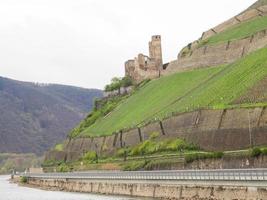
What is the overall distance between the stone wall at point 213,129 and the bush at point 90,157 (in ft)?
20.3

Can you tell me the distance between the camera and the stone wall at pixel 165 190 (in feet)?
192

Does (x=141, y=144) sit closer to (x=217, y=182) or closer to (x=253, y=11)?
(x=217, y=182)

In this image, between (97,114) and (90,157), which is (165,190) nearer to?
(90,157)

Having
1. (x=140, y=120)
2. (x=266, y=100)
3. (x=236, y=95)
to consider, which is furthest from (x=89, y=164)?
(x=266, y=100)

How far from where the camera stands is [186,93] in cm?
14075

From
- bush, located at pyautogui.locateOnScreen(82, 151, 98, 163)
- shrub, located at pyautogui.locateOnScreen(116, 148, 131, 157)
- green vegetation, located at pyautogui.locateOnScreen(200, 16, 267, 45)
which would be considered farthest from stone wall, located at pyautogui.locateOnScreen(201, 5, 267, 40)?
shrub, located at pyautogui.locateOnScreen(116, 148, 131, 157)

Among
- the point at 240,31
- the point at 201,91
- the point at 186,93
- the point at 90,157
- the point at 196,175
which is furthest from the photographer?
the point at 240,31

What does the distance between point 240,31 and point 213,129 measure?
73218 millimetres

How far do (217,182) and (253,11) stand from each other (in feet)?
397

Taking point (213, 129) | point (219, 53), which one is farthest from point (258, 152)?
point (219, 53)

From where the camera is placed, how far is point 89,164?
5364 inches

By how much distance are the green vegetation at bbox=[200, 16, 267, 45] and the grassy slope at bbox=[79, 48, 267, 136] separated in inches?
453

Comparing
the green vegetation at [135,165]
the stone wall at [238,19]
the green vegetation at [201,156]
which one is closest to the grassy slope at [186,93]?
the green vegetation at [135,165]

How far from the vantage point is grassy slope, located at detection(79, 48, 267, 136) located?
111 m
